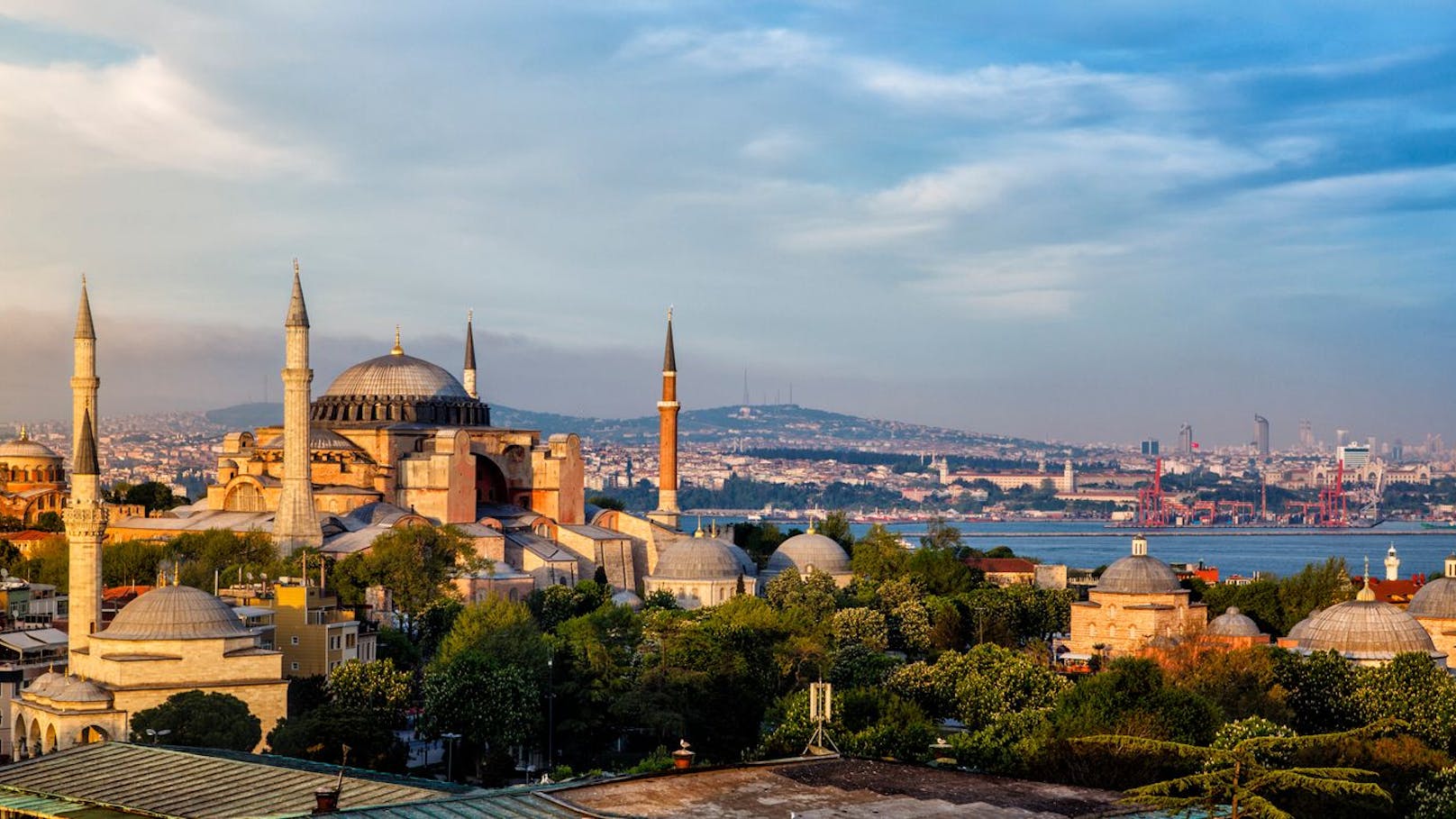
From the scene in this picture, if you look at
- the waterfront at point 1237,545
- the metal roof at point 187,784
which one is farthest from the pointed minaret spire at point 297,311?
the waterfront at point 1237,545

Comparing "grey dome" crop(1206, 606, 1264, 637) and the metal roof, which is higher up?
the metal roof

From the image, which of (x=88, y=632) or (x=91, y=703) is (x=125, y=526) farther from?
(x=91, y=703)

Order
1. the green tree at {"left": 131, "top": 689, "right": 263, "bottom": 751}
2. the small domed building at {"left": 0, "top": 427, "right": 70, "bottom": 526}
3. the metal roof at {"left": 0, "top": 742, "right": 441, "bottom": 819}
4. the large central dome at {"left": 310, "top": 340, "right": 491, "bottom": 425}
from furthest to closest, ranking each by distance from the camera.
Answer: the small domed building at {"left": 0, "top": 427, "right": 70, "bottom": 526}, the large central dome at {"left": 310, "top": 340, "right": 491, "bottom": 425}, the green tree at {"left": 131, "top": 689, "right": 263, "bottom": 751}, the metal roof at {"left": 0, "top": 742, "right": 441, "bottom": 819}

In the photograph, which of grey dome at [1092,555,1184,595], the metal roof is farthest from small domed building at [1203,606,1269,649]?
the metal roof

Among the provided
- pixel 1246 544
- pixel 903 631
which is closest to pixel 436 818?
pixel 903 631

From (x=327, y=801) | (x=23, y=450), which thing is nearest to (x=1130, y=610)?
(x=327, y=801)

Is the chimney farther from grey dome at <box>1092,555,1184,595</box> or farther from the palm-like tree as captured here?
grey dome at <box>1092,555,1184,595</box>
